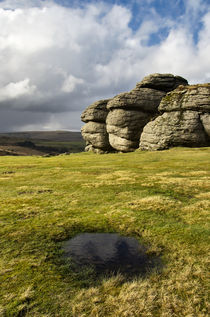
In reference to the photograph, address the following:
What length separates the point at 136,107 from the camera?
91.0 metres

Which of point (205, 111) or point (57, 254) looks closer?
point (57, 254)

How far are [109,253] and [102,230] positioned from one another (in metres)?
2.94

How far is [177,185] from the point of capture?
990 inches

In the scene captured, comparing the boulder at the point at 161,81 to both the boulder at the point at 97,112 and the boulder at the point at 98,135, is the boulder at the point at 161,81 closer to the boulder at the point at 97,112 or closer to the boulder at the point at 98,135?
the boulder at the point at 97,112

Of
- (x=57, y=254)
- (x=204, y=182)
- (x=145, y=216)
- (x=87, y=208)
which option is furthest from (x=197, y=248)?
(x=204, y=182)

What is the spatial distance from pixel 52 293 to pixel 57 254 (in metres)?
3.11

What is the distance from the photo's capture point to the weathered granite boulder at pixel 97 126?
106 m

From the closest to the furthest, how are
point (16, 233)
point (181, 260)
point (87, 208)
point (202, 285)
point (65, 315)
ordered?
point (65, 315) → point (202, 285) → point (181, 260) → point (16, 233) → point (87, 208)

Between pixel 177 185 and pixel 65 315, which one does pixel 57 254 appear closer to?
pixel 65 315

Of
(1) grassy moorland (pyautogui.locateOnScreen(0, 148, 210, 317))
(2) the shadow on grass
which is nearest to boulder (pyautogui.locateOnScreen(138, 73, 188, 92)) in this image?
(1) grassy moorland (pyautogui.locateOnScreen(0, 148, 210, 317))

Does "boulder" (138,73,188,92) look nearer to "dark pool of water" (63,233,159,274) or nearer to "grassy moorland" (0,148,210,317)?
"grassy moorland" (0,148,210,317)

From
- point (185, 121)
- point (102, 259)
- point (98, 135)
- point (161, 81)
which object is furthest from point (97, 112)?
point (102, 259)

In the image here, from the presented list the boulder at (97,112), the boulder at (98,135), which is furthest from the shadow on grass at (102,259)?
the boulder at (97,112)

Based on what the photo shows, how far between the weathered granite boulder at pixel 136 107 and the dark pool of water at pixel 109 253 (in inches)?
3163
